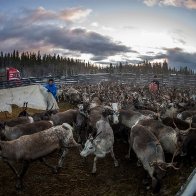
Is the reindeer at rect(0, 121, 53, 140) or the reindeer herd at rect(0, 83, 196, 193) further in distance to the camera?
the reindeer at rect(0, 121, 53, 140)

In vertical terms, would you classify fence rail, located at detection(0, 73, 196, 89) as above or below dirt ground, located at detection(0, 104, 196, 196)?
above

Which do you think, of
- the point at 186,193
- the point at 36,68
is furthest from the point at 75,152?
the point at 36,68

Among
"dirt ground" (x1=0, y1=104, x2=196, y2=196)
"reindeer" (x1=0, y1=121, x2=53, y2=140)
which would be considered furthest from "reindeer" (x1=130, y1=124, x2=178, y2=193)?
"reindeer" (x1=0, y1=121, x2=53, y2=140)

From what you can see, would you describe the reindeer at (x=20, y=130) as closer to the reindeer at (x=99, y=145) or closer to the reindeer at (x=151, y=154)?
the reindeer at (x=99, y=145)

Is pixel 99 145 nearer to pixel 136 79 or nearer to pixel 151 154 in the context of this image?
pixel 151 154

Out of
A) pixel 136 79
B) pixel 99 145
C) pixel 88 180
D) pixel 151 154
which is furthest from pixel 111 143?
pixel 136 79

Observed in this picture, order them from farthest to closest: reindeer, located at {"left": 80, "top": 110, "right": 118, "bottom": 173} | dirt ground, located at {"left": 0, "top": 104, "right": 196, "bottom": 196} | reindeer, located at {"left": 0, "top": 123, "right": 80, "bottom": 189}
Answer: reindeer, located at {"left": 80, "top": 110, "right": 118, "bottom": 173}
reindeer, located at {"left": 0, "top": 123, "right": 80, "bottom": 189}
dirt ground, located at {"left": 0, "top": 104, "right": 196, "bottom": 196}

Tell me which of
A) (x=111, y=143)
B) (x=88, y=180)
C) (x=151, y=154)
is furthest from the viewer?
(x=111, y=143)

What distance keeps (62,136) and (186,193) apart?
6.86 m

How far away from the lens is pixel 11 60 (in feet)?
500

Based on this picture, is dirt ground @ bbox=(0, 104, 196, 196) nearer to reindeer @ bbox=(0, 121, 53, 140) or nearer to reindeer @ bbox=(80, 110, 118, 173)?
reindeer @ bbox=(80, 110, 118, 173)

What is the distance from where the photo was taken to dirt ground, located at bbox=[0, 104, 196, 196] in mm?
9875

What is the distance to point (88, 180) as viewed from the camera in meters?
10.9

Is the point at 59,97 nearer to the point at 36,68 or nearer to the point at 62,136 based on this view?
the point at 62,136
